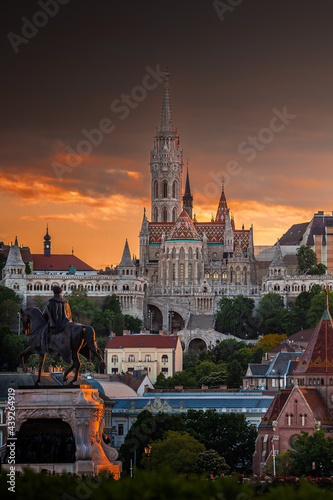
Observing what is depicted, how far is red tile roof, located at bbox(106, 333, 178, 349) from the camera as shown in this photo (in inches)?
6447

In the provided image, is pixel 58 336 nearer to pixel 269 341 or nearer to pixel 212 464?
pixel 212 464

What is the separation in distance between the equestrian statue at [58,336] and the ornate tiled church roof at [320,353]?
60578mm

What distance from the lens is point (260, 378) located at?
449 ft

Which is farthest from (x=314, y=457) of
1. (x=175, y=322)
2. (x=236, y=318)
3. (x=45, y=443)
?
(x=175, y=322)

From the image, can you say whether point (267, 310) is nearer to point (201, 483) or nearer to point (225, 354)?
point (225, 354)

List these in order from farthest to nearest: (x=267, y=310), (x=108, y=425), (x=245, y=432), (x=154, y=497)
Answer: (x=267, y=310), (x=108, y=425), (x=245, y=432), (x=154, y=497)

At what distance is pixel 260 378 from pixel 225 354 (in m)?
32.7

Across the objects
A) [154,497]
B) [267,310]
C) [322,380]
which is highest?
[267,310]

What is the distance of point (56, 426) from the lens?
1845 inches

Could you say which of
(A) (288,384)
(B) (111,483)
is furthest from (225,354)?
(B) (111,483)

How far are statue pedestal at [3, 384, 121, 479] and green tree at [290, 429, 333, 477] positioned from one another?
3218 centimetres

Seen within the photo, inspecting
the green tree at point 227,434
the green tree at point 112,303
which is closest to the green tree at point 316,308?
the green tree at point 112,303

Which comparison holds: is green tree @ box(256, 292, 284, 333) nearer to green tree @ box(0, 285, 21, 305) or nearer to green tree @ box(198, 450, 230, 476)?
green tree @ box(0, 285, 21, 305)

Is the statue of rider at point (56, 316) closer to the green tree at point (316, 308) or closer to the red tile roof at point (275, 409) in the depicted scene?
the red tile roof at point (275, 409)
